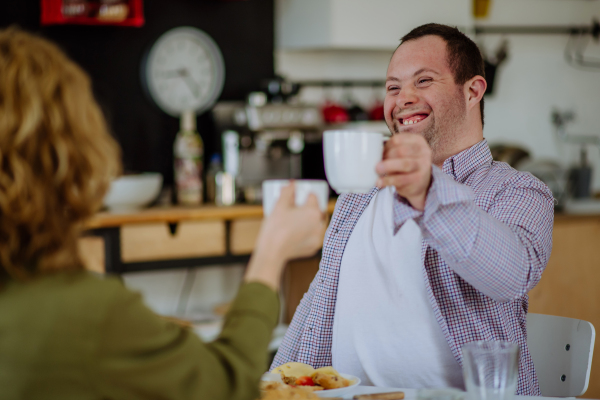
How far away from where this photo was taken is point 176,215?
8.32ft

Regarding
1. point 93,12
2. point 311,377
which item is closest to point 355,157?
point 311,377

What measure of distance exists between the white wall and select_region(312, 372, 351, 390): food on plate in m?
3.13

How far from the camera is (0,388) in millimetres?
650

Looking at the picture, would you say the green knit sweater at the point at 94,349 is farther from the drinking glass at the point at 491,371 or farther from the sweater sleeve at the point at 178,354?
the drinking glass at the point at 491,371

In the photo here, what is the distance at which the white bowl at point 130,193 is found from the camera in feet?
8.19

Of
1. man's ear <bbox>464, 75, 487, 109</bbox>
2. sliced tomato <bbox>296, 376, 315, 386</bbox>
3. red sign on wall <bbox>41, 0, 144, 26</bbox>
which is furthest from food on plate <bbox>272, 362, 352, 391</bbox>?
red sign on wall <bbox>41, 0, 144, 26</bbox>

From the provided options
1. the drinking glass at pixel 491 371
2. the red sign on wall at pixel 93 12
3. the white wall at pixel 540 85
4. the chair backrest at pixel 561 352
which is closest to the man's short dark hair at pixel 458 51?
the chair backrest at pixel 561 352

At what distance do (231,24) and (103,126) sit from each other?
103 inches

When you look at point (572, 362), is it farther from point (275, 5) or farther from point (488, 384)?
point (275, 5)

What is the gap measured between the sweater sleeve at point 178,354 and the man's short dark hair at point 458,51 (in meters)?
0.90

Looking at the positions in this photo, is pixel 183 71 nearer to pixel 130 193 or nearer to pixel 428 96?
pixel 130 193

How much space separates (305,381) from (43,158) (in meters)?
0.55

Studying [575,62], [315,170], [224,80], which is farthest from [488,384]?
[575,62]

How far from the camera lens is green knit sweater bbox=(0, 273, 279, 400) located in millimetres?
649
